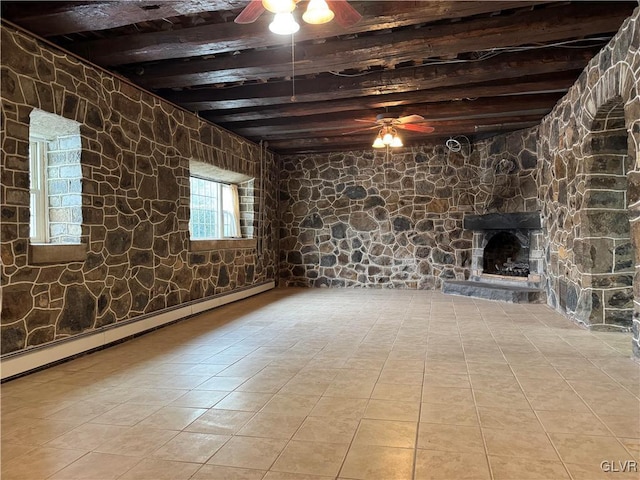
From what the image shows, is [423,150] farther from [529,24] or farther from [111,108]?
[111,108]

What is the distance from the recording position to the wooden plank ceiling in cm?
302

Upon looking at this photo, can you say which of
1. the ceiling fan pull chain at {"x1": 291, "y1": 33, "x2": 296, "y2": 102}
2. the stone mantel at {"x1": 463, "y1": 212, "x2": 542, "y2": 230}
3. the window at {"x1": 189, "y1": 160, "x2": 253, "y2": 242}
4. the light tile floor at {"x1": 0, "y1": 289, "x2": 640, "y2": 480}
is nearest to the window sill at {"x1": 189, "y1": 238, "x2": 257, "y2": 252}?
the window at {"x1": 189, "y1": 160, "x2": 253, "y2": 242}

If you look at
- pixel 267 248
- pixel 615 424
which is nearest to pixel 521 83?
pixel 615 424

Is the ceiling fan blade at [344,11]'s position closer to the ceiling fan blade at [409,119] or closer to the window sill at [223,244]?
the ceiling fan blade at [409,119]

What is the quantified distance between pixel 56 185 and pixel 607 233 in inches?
209

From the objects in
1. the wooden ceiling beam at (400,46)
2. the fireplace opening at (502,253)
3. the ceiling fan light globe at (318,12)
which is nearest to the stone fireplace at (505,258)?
the fireplace opening at (502,253)

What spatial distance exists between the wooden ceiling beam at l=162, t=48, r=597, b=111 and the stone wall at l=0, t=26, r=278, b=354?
0.53 metres

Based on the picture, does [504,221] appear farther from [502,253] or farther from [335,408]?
[335,408]

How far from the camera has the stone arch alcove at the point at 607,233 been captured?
13.6 ft

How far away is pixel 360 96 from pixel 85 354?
392cm

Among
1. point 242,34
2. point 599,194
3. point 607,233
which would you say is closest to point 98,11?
point 242,34

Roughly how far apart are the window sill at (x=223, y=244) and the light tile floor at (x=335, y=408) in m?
1.43

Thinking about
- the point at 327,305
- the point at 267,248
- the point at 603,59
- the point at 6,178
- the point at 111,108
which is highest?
the point at 603,59

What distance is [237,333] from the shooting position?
429 cm
